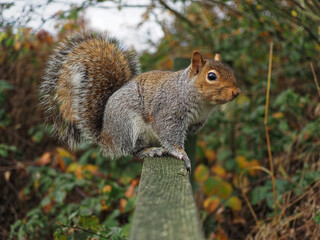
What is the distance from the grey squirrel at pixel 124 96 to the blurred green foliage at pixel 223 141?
28 centimetres

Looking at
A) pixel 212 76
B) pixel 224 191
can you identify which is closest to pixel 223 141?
pixel 224 191

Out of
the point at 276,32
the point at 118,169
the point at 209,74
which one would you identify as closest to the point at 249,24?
the point at 276,32

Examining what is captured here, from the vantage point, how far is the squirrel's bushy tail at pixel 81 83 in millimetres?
1892

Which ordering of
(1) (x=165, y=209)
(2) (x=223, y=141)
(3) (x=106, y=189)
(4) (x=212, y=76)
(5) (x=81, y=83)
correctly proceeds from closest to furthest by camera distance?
1. (1) (x=165, y=209)
2. (4) (x=212, y=76)
3. (5) (x=81, y=83)
4. (3) (x=106, y=189)
5. (2) (x=223, y=141)

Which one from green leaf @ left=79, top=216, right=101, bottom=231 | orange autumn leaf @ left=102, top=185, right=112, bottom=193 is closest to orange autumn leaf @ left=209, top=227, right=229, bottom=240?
orange autumn leaf @ left=102, top=185, right=112, bottom=193

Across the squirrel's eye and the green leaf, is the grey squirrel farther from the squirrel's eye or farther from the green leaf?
the green leaf

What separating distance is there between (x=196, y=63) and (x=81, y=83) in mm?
592

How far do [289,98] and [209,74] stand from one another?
0.83 m

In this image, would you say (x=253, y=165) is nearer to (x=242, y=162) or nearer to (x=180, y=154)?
(x=242, y=162)

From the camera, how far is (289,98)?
2189 mm

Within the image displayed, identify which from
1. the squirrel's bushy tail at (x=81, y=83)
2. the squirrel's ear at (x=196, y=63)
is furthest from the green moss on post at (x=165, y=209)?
the squirrel's bushy tail at (x=81, y=83)

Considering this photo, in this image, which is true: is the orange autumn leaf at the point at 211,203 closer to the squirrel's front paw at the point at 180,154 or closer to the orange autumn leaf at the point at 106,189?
the orange autumn leaf at the point at 106,189

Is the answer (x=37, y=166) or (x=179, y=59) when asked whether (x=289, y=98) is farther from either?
(x=37, y=166)

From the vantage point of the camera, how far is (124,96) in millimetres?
1755
